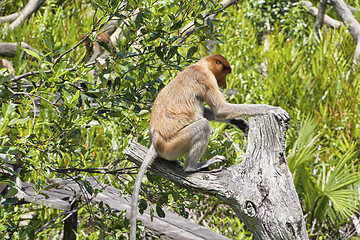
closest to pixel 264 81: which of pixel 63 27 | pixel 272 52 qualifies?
pixel 272 52

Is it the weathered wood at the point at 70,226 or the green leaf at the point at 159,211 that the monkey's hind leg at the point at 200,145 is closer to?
the green leaf at the point at 159,211

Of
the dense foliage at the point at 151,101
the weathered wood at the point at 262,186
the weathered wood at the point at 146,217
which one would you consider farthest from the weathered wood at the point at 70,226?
the weathered wood at the point at 262,186

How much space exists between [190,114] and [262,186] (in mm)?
787

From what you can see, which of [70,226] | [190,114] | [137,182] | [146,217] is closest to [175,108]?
[190,114]

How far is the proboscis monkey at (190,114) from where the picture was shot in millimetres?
2752

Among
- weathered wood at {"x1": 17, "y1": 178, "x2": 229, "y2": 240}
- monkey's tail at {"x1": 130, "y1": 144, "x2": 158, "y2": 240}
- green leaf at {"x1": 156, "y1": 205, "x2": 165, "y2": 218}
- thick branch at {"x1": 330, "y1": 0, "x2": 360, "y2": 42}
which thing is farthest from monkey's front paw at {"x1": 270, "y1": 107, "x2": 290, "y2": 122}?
thick branch at {"x1": 330, "y1": 0, "x2": 360, "y2": 42}

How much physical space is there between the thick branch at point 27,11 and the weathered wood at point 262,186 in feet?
16.7

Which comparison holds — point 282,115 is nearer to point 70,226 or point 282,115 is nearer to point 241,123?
point 241,123

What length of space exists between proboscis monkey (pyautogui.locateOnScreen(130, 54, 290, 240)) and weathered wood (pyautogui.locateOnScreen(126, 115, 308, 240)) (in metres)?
0.16

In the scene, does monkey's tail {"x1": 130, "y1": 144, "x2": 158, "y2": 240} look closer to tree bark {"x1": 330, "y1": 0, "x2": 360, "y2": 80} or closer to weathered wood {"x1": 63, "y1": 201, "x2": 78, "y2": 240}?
weathered wood {"x1": 63, "y1": 201, "x2": 78, "y2": 240}

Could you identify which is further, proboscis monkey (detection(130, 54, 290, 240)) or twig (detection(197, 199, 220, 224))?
twig (detection(197, 199, 220, 224))

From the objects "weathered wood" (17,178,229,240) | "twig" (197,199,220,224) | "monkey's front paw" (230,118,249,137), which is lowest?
"twig" (197,199,220,224)

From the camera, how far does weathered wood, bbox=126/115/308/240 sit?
2.22 m

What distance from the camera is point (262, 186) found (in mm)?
2297
